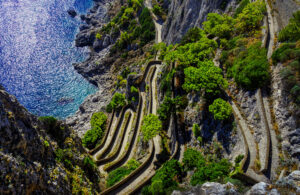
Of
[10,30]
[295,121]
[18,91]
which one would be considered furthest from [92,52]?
[295,121]

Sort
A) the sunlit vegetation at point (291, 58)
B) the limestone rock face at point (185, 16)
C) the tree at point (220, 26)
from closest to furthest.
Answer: the sunlit vegetation at point (291, 58)
the tree at point (220, 26)
the limestone rock face at point (185, 16)

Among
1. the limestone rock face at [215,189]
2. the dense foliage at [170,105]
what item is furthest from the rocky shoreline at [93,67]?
the limestone rock face at [215,189]

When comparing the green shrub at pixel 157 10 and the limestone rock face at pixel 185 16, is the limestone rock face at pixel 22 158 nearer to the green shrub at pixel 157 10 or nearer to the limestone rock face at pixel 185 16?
the limestone rock face at pixel 185 16

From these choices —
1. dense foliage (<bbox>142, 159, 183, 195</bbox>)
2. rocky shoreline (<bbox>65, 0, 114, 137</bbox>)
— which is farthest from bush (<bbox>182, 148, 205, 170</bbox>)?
rocky shoreline (<bbox>65, 0, 114, 137</bbox>)

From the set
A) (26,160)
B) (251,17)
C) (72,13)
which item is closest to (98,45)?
(72,13)

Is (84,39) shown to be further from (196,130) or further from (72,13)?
(196,130)

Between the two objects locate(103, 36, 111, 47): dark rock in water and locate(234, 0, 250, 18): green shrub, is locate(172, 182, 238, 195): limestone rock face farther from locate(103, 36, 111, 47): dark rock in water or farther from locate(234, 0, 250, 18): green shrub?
locate(103, 36, 111, 47): dark rock in water

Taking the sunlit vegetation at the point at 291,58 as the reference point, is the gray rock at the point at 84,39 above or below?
above
